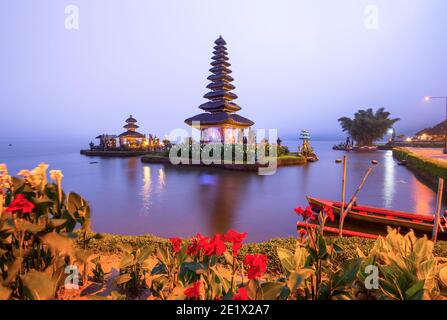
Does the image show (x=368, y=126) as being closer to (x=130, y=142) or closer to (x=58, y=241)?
(x=130, y=142)

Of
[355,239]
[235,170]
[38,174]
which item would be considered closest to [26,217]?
[38,174]

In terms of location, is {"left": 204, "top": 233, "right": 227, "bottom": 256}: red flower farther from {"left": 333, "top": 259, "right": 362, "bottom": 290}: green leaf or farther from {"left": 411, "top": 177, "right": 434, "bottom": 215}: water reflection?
{"left": 411, "top": 177, "right": 434, "bottom": 215}: water reflection

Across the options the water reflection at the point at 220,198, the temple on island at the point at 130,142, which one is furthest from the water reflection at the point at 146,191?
the temple on island at the point at 130,142

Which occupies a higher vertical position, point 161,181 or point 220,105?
point 220,105

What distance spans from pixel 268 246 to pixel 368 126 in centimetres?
7086

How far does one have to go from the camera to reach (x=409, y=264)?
310 centimetres

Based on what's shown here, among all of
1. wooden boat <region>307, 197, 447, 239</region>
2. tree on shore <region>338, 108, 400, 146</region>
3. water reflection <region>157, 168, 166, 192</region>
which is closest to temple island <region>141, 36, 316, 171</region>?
water reflection <region>157, 168, 166, 192</region>

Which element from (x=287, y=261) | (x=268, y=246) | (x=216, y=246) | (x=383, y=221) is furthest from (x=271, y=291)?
(x=383, y=221)

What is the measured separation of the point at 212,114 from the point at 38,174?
3320 cm

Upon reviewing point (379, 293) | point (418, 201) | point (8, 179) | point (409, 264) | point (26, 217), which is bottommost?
point (418, 201)

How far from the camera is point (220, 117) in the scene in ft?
111

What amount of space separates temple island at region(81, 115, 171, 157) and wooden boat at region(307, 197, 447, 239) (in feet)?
124

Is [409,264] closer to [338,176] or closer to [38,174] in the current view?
[38,174]
